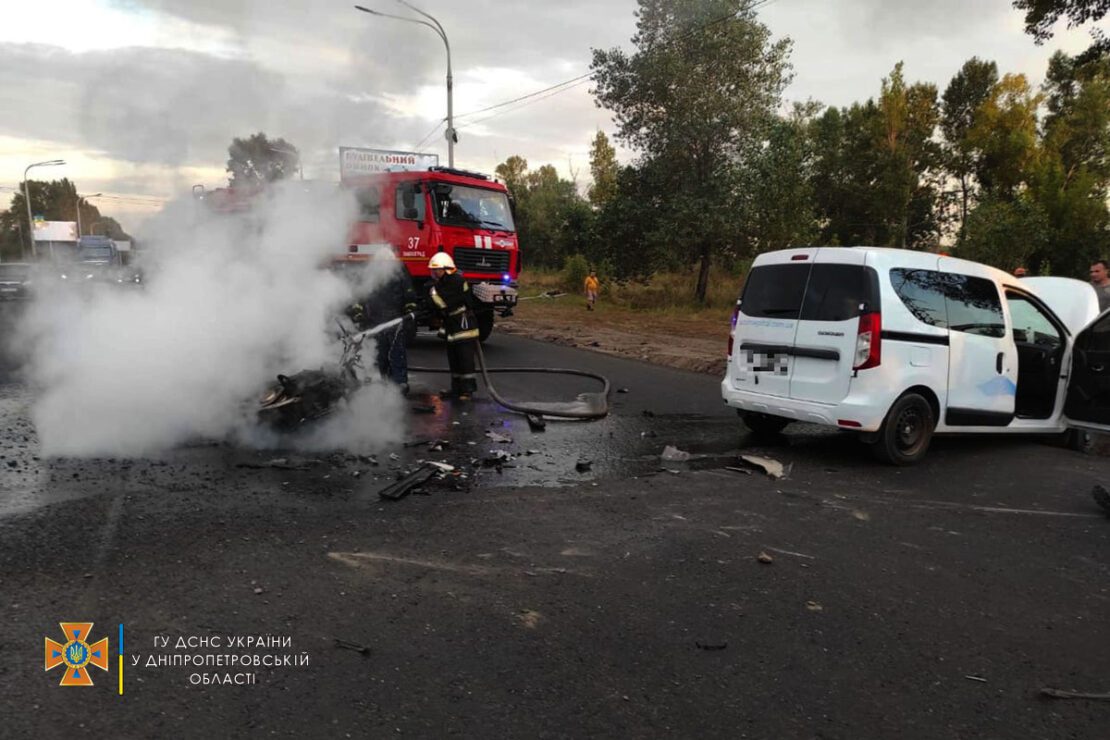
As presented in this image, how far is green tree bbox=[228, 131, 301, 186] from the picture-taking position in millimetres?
9141

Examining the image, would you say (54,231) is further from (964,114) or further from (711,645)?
(964,114)

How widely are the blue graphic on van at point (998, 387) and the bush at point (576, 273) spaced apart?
23332mm

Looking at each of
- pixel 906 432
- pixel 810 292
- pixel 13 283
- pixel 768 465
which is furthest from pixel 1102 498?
pixel 13 283

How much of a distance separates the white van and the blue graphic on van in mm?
13

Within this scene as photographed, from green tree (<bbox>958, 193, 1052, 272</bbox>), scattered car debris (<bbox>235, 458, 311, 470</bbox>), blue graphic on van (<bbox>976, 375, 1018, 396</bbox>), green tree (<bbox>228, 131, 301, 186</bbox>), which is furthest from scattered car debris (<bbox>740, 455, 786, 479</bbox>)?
green tree (<bbox>958, 193, 1052, 272</bbox>)

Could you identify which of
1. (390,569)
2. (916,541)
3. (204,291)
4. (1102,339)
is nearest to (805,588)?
(916,541)

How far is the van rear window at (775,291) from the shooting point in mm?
6285

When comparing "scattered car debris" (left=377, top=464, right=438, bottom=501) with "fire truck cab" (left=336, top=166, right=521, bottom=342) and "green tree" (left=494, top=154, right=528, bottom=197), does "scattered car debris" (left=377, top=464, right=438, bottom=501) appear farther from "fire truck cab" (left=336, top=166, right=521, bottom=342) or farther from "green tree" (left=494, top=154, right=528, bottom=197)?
"green tree" (left=494, top=154, right=528, bottom=197)

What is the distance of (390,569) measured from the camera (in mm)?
3744

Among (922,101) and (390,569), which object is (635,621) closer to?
(390,569)

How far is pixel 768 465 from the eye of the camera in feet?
19.5

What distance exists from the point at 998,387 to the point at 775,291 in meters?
2.29

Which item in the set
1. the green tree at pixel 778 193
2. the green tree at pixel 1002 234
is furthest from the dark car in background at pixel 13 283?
the green tree at pixel 1002 234

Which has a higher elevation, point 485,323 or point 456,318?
point 456,318
